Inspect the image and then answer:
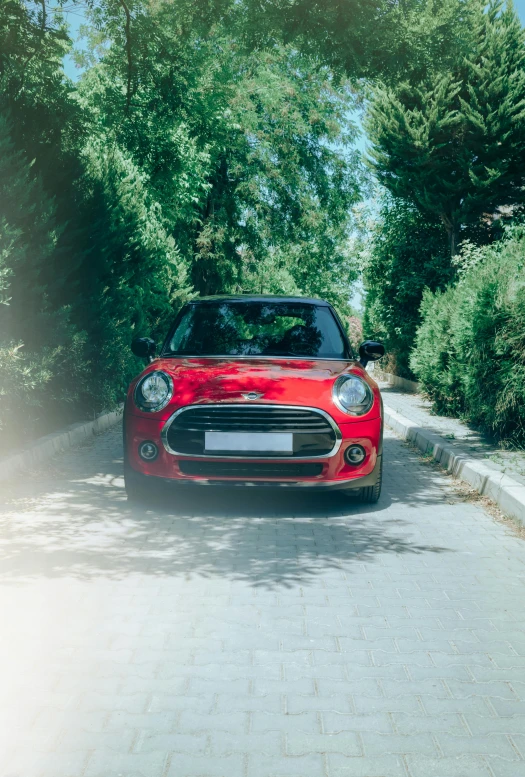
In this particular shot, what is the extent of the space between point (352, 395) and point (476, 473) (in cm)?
196

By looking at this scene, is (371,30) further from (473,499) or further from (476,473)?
(473,499)

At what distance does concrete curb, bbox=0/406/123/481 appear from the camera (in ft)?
27.6

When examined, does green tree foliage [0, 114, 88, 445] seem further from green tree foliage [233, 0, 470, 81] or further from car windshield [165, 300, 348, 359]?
green tree foliage [233, 0, 470, 81]

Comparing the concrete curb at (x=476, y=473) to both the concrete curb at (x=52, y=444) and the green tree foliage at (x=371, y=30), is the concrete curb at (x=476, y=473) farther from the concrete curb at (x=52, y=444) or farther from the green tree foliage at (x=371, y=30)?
the green tree foliage at (x=371, y=30)

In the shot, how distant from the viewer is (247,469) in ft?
22.9

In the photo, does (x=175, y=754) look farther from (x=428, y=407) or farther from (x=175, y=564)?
(x=428, y=407)

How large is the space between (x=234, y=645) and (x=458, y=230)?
72.8 ft

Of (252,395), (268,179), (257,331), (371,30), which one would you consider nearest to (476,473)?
(257,331)

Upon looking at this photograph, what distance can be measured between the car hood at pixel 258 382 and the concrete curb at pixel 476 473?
1273 mm

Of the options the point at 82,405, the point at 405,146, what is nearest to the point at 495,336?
the point at 82,405

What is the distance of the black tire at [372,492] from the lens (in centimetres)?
741

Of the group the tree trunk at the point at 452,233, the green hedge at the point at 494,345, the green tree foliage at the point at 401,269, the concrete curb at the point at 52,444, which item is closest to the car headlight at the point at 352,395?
the concrete curb at the point at 52,444

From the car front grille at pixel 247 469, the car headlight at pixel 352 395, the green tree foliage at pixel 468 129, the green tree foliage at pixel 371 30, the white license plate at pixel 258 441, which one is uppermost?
the green tree foliage at pixel 468 129

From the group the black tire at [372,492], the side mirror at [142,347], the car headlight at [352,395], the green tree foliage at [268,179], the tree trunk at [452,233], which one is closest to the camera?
the car headlight at [352,395]
